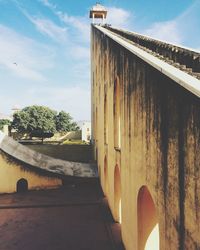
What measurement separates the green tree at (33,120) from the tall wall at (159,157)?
3195 centimetres

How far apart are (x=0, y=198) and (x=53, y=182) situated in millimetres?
2624

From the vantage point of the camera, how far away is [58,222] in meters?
9.30

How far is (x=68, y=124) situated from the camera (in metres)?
46.2

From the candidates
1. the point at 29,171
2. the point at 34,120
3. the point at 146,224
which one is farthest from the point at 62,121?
the point at 146,224

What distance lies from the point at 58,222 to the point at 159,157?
259 inches

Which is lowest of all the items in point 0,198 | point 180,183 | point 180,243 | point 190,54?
point 0,198

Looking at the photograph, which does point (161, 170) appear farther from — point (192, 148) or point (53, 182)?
point (53, 182)

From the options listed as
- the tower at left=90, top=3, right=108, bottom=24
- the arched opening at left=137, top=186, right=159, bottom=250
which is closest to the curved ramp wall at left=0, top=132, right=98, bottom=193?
the arched opening at left=137, top=186, right=159, bottom=250

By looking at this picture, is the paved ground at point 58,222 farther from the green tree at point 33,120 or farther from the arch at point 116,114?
the green tree at point 33,120

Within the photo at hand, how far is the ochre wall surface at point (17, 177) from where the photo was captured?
44.9 ft

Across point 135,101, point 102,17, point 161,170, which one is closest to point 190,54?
point 135,101

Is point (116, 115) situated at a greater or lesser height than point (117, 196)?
greater

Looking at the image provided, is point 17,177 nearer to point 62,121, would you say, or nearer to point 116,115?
point 116,115

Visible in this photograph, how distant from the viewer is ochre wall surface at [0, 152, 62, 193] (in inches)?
539
